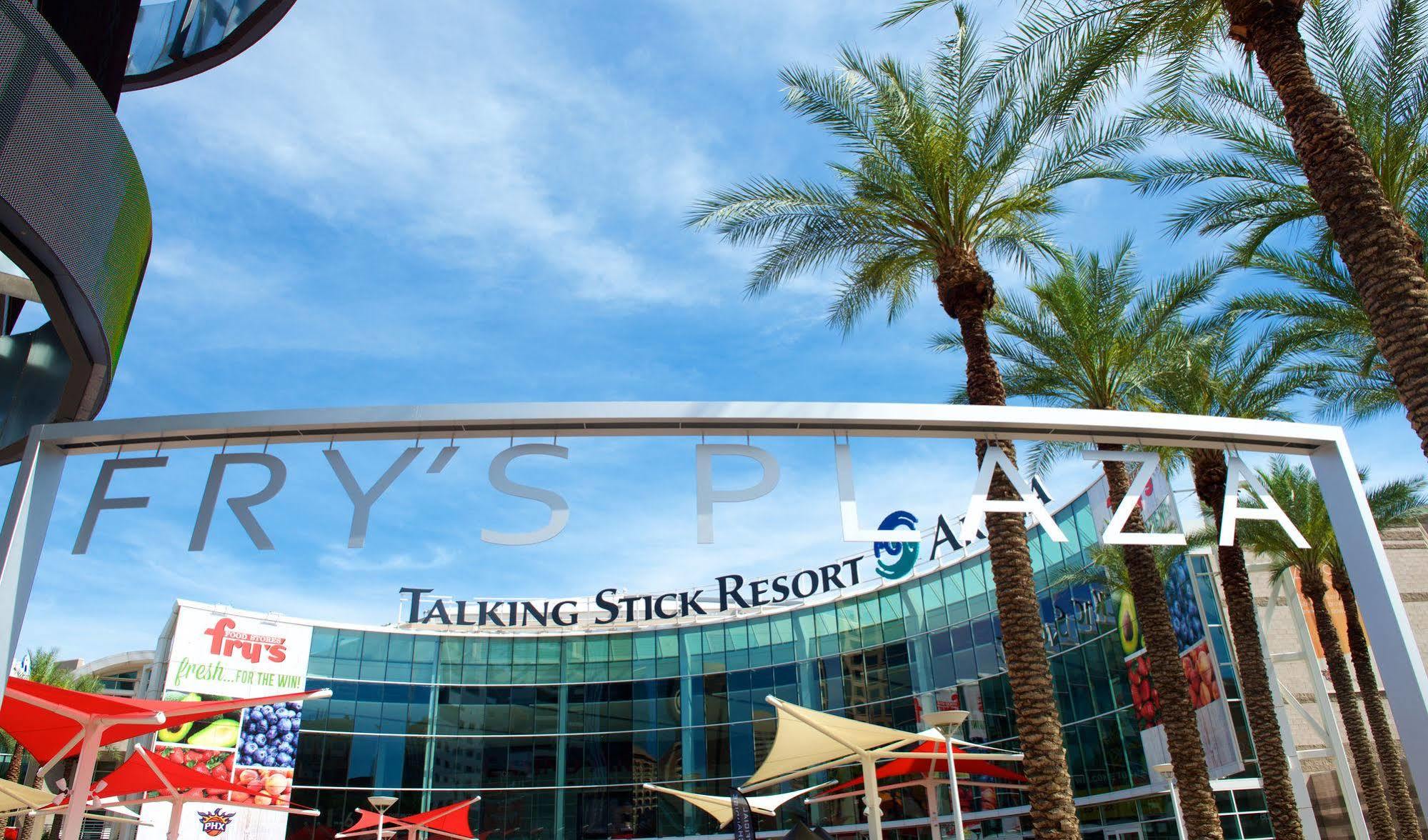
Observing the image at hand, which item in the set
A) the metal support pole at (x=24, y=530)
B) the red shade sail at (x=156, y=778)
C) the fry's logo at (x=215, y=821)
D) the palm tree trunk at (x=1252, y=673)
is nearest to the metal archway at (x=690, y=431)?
the metal support pole at (x=24, y=530)

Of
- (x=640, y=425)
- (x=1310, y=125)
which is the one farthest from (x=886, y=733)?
(x=1310, y=125)

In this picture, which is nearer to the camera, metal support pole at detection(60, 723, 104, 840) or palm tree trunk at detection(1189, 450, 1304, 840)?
metal support pole at detection(60, 723, 104, 840)

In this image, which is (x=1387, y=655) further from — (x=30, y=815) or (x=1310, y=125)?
(x=30, y=815)

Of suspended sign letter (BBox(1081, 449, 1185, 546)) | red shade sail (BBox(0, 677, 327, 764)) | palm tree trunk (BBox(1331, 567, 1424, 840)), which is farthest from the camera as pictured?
palm tree trunk (BBox(1331, 567, 1424, 840))

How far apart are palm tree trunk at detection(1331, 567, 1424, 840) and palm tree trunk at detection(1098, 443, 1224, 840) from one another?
5.90m

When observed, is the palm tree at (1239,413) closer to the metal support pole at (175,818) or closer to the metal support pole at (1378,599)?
the metal support pole at (1378,599)

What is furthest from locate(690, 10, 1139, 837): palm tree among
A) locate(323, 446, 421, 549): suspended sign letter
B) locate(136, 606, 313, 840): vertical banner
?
locate(136, 606, 313, 840): vertical banner

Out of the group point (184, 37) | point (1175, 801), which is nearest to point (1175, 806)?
point (1175, 801)

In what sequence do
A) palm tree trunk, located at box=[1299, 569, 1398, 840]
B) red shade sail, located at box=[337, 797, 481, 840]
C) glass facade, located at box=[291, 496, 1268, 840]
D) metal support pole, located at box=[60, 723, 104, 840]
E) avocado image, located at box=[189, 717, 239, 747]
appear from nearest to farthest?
metal support pole, located at box=[60, 723, 104, 840], palm tree trunk, located at box=[1299, 569, 1398, 840], red shade sail, located at box=[337, 797, 481, 840], glass facade, located at box=[291, 496, 1268, 840], avocado image, located at box=[189, 717, 239, 747]

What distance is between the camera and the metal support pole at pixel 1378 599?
21.0ft

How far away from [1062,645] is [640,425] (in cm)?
2735

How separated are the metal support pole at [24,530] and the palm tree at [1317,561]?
74.1ft

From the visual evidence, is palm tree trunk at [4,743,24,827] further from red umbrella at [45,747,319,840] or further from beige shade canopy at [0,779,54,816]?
beige shade canopy at [0,779,54,816]

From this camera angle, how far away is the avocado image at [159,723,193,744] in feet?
109
